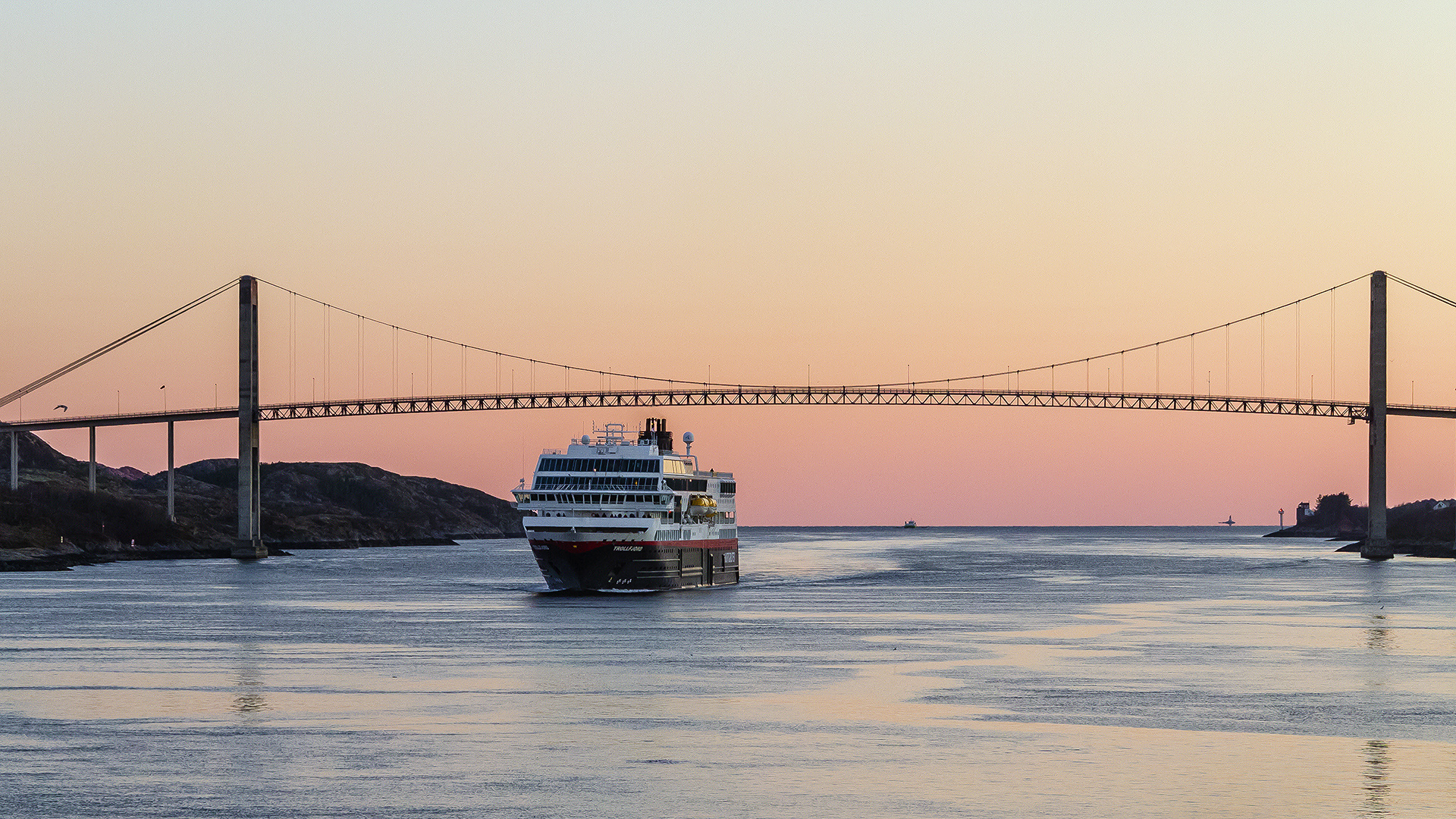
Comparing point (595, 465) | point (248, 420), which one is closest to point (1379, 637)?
point (595, 465)

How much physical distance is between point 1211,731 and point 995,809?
365 inches

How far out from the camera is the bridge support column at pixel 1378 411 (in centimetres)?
12694

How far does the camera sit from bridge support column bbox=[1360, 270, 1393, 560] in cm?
12694

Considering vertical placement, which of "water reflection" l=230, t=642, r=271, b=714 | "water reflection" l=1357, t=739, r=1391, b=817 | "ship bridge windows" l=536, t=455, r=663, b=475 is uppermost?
"ship bridge windows" l=536, t=455, r=663, b=475

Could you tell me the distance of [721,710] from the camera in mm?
33344

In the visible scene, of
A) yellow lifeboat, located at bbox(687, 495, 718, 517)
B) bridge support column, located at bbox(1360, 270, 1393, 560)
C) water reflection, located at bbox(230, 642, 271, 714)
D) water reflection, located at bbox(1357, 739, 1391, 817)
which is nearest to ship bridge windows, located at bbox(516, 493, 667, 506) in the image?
yellow lifeboat, located at bbox(687, 495, 718, 517)

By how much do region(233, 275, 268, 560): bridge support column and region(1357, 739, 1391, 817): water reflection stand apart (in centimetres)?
11102

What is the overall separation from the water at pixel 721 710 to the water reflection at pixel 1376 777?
0.34 ft

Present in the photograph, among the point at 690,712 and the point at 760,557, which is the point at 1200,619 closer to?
the point at 690,712

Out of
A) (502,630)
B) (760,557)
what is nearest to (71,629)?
(502,630)

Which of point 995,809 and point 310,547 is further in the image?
point 310,547

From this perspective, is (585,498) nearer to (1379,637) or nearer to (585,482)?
(585,482)

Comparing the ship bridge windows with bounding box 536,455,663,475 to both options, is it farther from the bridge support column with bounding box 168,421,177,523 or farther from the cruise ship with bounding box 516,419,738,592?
the bridge support column with bounding box 168,421,177,523

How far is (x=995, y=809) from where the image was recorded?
22.5 meters
